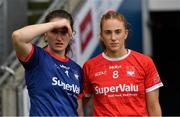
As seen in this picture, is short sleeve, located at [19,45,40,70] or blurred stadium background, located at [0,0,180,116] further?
blurred stadium background, located at [0,0,180,116]

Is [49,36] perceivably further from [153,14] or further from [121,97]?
[153,14]

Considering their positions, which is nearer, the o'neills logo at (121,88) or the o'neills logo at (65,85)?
the o'neills logo at (65,85)

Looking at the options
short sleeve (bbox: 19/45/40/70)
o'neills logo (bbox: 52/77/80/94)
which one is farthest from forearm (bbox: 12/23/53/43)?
o'neills logo (bbox: 52/77/80/94)

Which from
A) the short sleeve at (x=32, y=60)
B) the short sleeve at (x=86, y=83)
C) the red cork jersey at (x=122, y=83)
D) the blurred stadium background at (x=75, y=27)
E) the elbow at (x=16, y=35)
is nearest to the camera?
the elbow at (x=16, y=35)

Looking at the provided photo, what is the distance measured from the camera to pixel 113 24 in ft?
12.1

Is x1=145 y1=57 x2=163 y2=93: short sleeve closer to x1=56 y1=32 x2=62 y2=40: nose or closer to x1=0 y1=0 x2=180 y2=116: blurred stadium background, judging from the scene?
x1=56 y1=32 x2=62 y2=40: nose

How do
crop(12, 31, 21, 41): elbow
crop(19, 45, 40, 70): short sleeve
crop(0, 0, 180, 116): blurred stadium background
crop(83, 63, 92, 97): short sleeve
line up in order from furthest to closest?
crop(0, 0, 180, 116): blurred stadium background, crop(83, 63, 92, 97): short sleeve, crop(19, 45, 40, 70): short sleeve, crop(12, 31, 21, 41): elbow

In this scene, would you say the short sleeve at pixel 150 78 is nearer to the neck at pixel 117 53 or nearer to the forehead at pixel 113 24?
the neck at pixel 117 53

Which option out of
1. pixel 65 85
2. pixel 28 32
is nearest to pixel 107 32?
pixel 65 85

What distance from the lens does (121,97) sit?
3.68 metres

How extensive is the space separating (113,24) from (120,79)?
0.39 meters

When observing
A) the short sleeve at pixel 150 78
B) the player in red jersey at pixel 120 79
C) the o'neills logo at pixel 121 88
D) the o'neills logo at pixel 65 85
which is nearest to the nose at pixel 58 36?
the o'neills logo at pixel 65 85

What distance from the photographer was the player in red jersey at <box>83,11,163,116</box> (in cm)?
368

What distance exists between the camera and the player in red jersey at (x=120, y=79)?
368 centimetres
